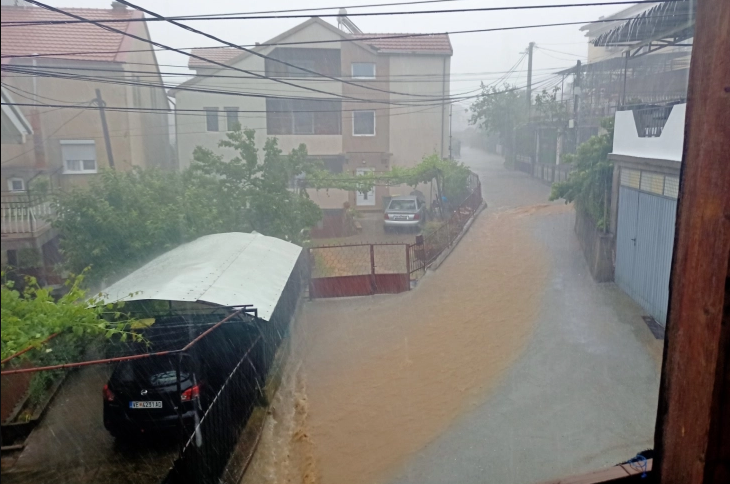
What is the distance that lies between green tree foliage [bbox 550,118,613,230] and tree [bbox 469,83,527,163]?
1243 cm

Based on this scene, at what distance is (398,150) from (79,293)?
13.5m

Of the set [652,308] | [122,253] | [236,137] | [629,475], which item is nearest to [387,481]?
[629,475]

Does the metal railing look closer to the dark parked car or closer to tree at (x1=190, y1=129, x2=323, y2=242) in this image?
tree at (x1=190, y1=129, x2=323, y2=242)

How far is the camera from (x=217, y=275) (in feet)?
17.8

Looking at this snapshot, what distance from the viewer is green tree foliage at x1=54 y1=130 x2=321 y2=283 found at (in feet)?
19.3

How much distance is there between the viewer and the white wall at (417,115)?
49.5 ft

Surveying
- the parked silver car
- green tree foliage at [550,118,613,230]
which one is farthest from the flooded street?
the parked silver car

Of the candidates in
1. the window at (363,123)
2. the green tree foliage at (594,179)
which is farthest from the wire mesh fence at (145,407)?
the window at (363,123)

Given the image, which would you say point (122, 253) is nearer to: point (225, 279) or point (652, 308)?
point (225, 279)

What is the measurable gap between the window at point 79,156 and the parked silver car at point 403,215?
822 centimetres

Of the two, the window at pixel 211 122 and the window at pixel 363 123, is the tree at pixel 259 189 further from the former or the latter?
the window at pixel 363 123

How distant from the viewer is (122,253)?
6258 mm

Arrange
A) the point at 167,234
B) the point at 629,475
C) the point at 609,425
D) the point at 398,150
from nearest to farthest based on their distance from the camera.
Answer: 1. the point at 629,475
2. the point at 609,425
3. the point at 167,234
4. the point at 398,150

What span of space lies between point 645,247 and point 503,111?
1661 centimetres
